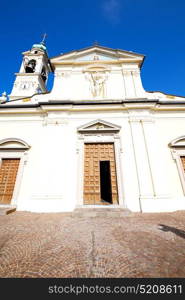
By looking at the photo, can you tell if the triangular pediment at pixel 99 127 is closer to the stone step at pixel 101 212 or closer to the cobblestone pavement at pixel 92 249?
the stone step at pixel 101 212

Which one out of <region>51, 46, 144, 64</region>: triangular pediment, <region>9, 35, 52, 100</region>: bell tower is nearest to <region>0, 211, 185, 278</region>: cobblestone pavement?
<region>51, 46, 144, 64</region>: triangular pediment

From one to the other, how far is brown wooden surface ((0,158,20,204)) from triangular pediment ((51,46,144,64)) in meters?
8.10

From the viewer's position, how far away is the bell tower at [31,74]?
76.5ft

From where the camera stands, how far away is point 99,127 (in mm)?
8344

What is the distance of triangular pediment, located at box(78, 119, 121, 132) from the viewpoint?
8.15 metres

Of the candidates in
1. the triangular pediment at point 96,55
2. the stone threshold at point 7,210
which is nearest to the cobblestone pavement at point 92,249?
the stone threshold at point 7,210

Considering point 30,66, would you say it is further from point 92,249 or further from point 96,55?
point 92,249

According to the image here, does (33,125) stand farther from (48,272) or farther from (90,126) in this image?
(48,272)

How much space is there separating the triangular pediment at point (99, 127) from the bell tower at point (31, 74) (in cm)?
1916

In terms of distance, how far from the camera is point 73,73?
1040 cm

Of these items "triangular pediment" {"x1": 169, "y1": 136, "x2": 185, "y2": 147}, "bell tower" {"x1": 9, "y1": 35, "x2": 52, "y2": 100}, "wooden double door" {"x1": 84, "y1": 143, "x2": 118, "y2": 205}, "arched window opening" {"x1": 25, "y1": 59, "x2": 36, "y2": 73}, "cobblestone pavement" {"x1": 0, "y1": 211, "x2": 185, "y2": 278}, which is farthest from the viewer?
"arched window opening" {"x1": 25, "y1": 59, "x2": 36, "y2": 73}

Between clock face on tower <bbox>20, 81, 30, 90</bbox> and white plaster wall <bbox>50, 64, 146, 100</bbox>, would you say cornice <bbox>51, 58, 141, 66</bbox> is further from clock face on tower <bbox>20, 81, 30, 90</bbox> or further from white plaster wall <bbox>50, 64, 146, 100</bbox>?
clock face on tower <bbox>20, 81, 30, 90</bbox>

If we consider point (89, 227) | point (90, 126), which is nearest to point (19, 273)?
point (89, 227)

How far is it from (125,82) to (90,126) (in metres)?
4.51
